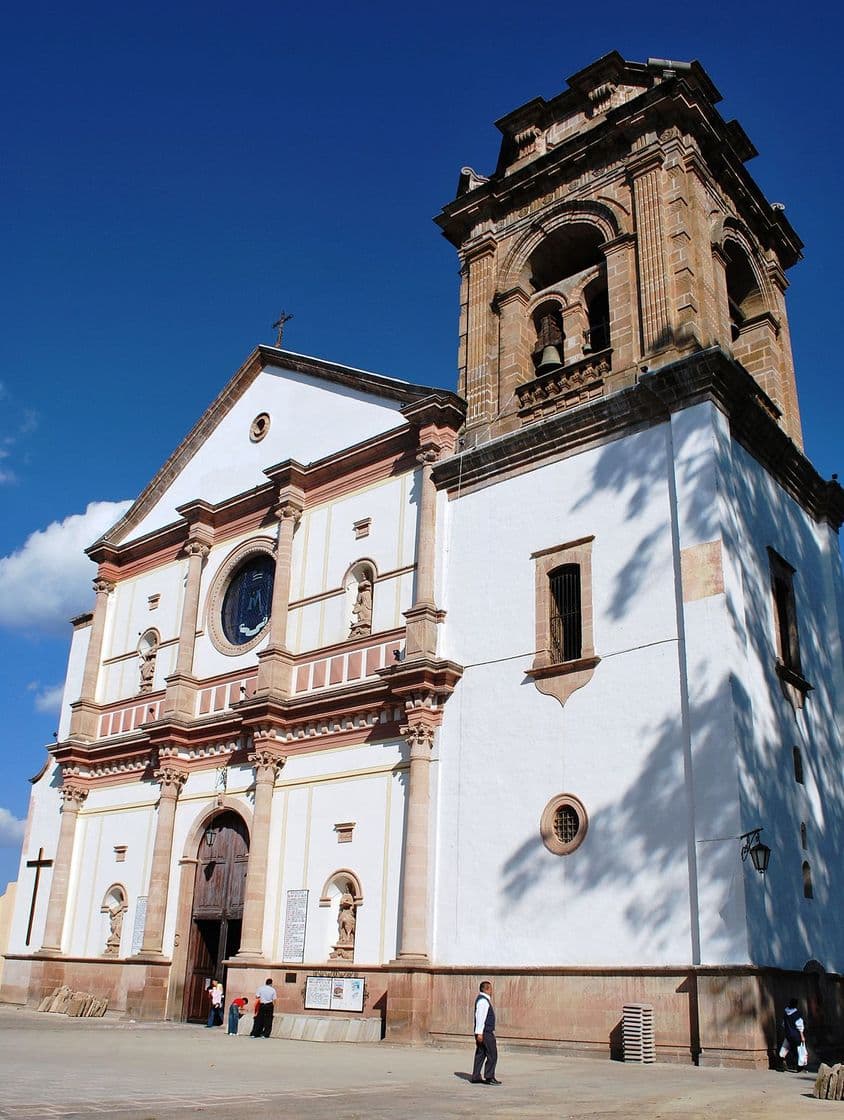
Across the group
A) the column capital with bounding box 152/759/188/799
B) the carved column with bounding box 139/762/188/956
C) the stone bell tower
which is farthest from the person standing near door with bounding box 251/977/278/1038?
the stone bell tower

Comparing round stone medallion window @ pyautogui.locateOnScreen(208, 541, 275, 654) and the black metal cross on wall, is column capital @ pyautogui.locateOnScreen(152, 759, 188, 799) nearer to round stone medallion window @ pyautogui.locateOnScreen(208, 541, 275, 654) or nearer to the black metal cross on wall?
round stone medallion window @ pyautogui.locateOnScreen(208, 541, 275, 654)

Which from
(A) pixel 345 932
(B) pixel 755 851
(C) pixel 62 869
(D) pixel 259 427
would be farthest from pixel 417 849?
(D) pixel 259 427

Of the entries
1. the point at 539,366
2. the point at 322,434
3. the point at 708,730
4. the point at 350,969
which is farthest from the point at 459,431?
the point at 350,969

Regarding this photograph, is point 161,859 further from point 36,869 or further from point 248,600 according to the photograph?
point 36,869

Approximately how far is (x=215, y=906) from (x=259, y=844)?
2.43 meters

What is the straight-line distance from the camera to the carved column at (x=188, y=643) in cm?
2659

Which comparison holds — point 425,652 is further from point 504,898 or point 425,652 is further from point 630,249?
point 630,249

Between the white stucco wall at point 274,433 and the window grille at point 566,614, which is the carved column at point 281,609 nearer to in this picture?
the white stucco wall at point 274,433

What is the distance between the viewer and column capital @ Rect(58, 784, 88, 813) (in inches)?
1123

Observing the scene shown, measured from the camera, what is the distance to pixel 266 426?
2856 cm

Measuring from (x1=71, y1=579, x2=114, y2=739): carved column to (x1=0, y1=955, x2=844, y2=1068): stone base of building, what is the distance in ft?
31.8

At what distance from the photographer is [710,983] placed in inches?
608

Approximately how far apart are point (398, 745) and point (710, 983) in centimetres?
803

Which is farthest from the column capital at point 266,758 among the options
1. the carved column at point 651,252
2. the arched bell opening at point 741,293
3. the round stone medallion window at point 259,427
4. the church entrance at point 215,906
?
the arched bell opening at point 741,293
